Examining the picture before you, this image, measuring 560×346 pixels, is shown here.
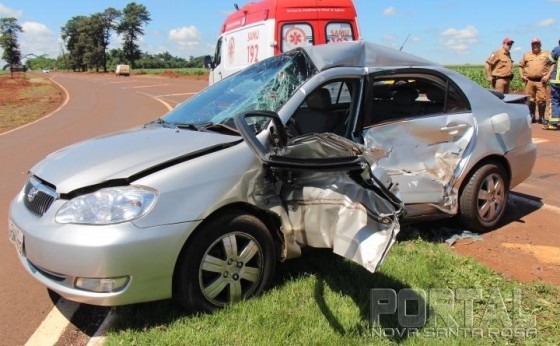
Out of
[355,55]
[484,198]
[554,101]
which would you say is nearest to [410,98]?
[355,55]

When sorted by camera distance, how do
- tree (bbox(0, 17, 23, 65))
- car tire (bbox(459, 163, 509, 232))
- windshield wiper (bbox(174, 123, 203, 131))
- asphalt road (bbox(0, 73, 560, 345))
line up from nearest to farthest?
1. asphalt road (bbox(0, 73, 560, 345))
2. windshield wiper (bbox(174, 123, 203, 131))
3. car tire (bbox(459, 163, 509, 232))
4. tree (bbox(0, 17, 23, 65))

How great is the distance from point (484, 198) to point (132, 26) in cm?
12065

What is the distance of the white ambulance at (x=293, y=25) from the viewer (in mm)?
9711

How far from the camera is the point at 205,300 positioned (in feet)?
11.0

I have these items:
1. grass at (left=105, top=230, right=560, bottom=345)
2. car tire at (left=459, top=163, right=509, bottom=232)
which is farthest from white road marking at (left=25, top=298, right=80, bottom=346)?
car tire at (left=459, top=163, right=509, bottom=232)

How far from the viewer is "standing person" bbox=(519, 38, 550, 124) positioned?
12930 mm

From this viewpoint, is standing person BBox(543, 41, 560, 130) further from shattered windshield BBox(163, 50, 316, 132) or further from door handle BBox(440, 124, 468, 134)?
shattered windshield BBox(163, 50, 316, 132)

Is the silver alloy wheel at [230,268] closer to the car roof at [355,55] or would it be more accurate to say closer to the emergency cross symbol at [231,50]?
the car roof at [355,55]

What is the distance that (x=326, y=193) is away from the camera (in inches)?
130

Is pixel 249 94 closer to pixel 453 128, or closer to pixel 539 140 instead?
pixel 453 128

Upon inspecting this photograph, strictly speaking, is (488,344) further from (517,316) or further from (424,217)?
(424,217)

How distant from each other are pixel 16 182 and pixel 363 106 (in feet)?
18.8

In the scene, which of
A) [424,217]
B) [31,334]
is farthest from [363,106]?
[31,334]

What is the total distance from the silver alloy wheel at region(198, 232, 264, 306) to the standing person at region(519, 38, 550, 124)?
11601mm
